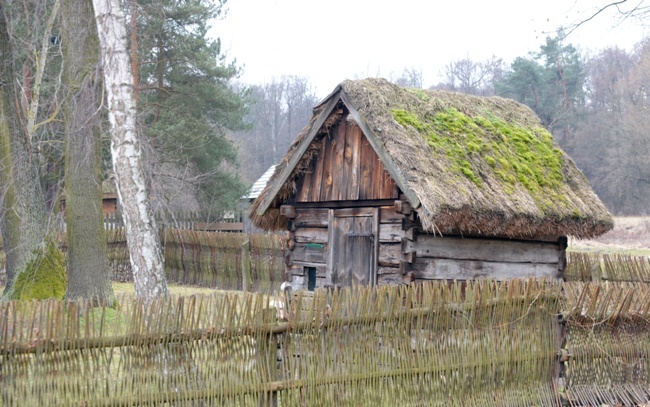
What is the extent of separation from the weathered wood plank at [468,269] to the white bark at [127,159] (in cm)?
383

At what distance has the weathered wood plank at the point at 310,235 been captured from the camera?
37.9 ft

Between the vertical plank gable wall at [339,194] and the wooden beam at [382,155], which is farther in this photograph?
the vertical plank gable wall at [339,194]

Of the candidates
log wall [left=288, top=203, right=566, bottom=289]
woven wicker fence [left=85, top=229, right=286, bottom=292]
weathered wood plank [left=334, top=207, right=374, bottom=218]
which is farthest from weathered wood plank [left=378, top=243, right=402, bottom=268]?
woven wicker fence [left=85, top=229, right=286, bottom=292]

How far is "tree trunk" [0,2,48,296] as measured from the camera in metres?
12.9

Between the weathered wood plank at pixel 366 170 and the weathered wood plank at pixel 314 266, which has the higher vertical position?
the weathered wood plank at pixel 366 170

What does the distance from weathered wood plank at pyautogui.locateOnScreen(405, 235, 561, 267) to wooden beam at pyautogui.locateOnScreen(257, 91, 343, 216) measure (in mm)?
2479

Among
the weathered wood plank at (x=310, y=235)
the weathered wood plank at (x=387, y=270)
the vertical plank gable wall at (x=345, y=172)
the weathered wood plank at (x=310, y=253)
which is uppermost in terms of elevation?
the vertical plank gable wall at (x=345, y=172)

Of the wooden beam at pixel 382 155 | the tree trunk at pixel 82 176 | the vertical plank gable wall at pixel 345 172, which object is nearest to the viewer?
the wooden beam at pixel 382 155

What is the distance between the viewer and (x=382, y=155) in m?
9.57

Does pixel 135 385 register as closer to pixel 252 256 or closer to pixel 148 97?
pixel 252 256

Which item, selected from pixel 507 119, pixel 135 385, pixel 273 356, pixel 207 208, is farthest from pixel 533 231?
pixel 207 208

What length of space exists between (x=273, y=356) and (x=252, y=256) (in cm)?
1500

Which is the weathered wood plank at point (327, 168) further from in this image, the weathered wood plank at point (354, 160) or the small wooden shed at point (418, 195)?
the weathered wood plank at point (354, 160)

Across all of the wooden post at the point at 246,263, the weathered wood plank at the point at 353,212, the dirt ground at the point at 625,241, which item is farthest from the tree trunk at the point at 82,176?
the dirt ground at the point at 625,241
